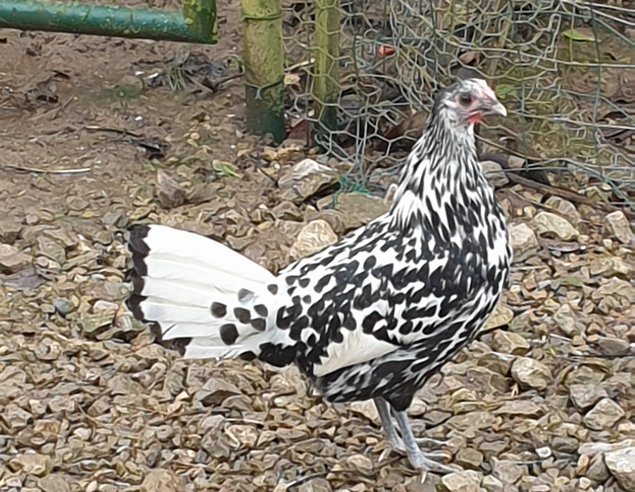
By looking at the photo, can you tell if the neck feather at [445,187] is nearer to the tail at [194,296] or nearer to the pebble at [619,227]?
the tail at [194,296]

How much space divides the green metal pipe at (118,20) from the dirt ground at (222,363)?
1.24 ft

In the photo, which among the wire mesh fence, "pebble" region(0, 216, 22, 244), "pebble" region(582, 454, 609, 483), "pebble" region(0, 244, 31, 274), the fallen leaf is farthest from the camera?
the fallen leaf

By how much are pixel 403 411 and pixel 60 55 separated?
2499 mm

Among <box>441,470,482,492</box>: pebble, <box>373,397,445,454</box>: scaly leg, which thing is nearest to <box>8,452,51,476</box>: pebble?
<box>373,397,445,454</box>: scaly leg

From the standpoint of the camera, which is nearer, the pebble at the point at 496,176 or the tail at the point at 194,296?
the tail at the point at 194,296

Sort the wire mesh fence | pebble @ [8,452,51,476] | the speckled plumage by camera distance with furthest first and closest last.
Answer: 1. the wire mesh fence
2. pebble @ [8,452,51,476]
3. the speckled plumage

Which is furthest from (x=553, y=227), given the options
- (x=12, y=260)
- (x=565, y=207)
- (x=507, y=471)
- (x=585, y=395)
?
(x=12, y=260)

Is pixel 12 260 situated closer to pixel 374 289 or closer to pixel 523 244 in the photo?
pixel 374 289

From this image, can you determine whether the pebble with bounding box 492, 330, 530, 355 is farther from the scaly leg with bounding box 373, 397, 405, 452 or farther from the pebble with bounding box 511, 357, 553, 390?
the scaly leg with bounding box 373, 397, 405, 452

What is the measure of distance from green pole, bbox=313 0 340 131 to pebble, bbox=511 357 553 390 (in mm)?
1405

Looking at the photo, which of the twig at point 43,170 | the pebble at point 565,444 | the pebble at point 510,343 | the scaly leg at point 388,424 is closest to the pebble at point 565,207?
the pebble at point 510,343

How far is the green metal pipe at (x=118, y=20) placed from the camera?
4.32 m

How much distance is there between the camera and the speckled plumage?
9.35ft

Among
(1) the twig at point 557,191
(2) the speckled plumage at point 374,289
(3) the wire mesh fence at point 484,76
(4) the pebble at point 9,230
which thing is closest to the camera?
(2) the speckled plumage at point 374,289
